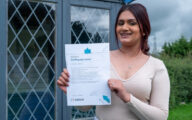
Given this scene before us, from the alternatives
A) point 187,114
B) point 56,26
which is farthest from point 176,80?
point 56,26

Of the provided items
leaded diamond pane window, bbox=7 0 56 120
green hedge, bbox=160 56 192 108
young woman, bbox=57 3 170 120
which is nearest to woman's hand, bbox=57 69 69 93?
young woman, bbox=57 3 170 120

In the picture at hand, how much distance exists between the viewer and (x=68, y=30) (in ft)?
12.4

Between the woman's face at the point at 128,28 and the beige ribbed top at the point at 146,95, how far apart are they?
0.56 feet

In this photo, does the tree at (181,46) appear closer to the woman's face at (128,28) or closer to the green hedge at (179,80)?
the green hedge at (179,80)

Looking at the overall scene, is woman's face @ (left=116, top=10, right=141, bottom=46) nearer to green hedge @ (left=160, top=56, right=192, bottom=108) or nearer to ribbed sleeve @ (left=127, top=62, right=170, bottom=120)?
ribbed sleeve @ (left=127, top=62, right=170, bottom=120)

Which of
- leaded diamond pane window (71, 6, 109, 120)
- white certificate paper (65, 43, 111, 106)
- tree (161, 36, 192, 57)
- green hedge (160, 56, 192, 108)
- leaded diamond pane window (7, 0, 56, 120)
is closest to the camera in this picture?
white certificate paper (65, 43, 111, 106)

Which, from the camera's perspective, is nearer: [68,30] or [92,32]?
[68,30]

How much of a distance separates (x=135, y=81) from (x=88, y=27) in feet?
9.15

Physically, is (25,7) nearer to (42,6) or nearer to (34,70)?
(42,6)

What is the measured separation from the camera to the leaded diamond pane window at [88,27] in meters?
3.91

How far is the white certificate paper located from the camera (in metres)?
1.37

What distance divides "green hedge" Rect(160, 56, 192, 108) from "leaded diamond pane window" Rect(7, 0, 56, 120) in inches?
230

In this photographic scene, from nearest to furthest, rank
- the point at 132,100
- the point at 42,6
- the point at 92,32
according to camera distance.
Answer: the point at 132,100, the point at 42,6, the point at 92,32

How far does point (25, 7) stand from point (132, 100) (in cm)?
271
